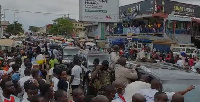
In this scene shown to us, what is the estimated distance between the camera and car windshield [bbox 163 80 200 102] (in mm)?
6090

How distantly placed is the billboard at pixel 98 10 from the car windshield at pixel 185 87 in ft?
121

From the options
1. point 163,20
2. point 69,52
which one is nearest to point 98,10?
point 163,20

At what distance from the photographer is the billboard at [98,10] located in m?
42.8

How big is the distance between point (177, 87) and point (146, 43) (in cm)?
2903

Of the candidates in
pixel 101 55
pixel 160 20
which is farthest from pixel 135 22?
pixel 101 55

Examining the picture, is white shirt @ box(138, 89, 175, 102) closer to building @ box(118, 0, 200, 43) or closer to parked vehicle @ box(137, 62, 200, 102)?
parked vehicle @ box(137, 62, 200, 102)

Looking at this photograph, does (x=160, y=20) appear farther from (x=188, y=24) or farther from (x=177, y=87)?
(x=177, y=87)

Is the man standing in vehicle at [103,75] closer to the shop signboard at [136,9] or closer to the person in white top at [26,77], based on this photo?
the person in white top at [26,77]

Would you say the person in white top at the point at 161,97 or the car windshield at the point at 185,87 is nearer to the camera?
the person in white top at the point at 161,97

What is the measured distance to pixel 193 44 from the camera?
126 feet

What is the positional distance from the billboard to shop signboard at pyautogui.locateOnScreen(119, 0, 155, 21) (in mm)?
2160

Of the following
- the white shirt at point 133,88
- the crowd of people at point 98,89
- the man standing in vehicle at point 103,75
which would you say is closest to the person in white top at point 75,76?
the crowd of people at point 98,89

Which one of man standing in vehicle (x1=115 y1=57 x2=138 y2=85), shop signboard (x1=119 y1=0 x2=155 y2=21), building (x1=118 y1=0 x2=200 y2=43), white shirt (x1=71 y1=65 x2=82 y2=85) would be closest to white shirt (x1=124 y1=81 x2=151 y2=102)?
man standing in vehicle (x1=115 y1=57 x2=138 y2=85)

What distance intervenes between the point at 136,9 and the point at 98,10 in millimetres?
5433
